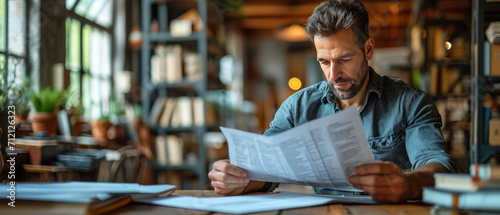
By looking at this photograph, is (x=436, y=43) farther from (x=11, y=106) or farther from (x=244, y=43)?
(x=244, y=43)

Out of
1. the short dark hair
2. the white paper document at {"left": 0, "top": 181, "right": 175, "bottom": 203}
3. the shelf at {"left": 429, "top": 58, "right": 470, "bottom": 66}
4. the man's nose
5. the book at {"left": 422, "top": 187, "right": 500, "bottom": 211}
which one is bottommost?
the white paper document at {"left": 0, "top": 181, "right": 175, "bottom": 203}

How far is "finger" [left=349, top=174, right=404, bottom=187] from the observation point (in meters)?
0.93

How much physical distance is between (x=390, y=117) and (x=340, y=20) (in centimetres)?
35

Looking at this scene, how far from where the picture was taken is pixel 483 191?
690mm

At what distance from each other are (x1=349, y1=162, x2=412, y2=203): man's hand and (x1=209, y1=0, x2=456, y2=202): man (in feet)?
0.28

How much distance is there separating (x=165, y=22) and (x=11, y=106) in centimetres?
207

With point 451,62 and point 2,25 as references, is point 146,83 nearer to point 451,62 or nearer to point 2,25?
point 2,25

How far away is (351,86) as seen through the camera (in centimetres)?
133

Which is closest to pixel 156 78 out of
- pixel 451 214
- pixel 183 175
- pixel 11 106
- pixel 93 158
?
pixel 183 175

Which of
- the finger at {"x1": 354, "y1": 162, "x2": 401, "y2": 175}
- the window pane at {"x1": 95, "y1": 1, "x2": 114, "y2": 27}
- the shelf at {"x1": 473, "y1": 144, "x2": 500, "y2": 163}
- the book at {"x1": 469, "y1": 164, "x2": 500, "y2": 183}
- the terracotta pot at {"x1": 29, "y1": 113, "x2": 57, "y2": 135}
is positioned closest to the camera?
the book at {"x1": 469, "y1": 164, "x2": 500, "y2": 183}

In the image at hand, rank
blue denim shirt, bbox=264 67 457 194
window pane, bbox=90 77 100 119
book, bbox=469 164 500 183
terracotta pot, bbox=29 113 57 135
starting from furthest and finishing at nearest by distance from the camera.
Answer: window pane, bbox=90 77 100 119 < terracotta pot, bbox=29 113 57 135 < blue denim shirt, bbox=264 67 457 194 < book, bbox=469 164 500 183

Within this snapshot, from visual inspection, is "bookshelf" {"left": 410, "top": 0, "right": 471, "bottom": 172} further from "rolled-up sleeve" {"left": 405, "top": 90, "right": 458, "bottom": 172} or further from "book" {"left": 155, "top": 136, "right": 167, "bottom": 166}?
"rolled-up sleeve" {"left": 405, "top": 90, "right": 458, "bottom": 172}

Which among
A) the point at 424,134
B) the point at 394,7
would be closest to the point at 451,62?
the point at 424,134

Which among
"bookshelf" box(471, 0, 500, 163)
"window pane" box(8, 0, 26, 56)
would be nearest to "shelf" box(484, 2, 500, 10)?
"bookshelf" box(471, 0, 500, 163)
